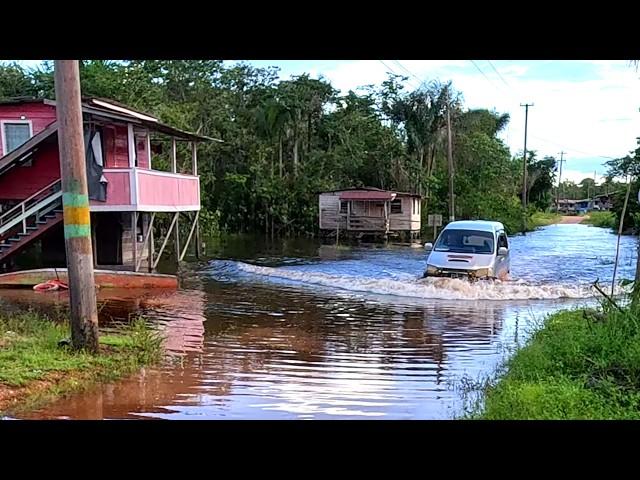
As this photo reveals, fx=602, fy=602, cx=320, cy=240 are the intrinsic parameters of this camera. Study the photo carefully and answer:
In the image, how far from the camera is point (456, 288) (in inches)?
554

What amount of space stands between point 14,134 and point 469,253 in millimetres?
13407

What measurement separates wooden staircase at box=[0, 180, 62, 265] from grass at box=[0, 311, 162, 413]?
294 inches

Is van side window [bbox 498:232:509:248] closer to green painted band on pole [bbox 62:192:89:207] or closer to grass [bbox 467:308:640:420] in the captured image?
grass [bbox 467:308:640:420]

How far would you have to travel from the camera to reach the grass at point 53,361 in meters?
5.98

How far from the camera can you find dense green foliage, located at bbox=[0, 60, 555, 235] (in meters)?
39.1

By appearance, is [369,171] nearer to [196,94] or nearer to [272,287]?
[196,94]

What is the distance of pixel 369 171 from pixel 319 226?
645 centimetres

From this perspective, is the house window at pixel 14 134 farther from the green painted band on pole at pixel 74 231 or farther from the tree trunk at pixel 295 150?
the tree trunk at pixel 295 150

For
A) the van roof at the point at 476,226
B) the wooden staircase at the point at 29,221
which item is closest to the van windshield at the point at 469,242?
the van roof at the point at 476,226

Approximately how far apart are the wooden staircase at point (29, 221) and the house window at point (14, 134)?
2.29 m

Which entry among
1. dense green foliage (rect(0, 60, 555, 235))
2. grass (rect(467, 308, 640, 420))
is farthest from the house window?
dense green foliage (rect(0, 60, 555, 235))
